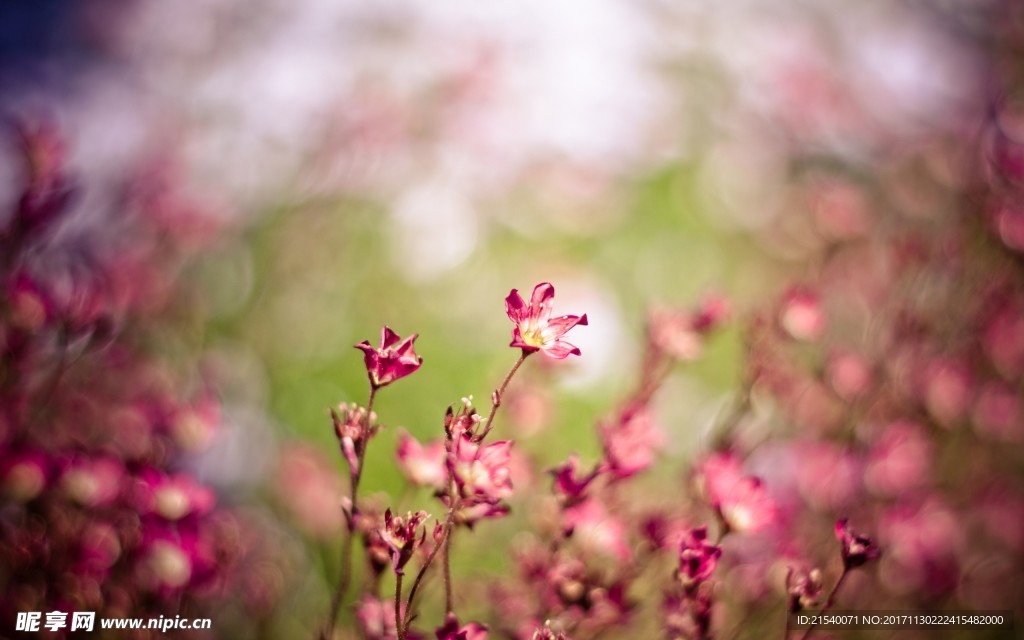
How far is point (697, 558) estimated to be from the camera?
2.28 ft

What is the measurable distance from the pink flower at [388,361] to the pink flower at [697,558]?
34 cm

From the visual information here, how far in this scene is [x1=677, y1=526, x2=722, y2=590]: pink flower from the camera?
27.3 inches

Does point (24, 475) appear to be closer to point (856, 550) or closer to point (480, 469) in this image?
point (480, 469)

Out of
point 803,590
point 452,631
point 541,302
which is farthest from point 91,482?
point 803,590

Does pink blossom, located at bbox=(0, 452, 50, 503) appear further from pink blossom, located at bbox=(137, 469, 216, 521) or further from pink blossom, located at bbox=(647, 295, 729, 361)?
pink blossom, located at bbox=(647, 295, 729, 361)

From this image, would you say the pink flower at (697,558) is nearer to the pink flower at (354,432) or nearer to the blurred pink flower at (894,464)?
the pink flower at (354,432)

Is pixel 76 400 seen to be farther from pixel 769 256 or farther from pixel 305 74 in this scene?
pixel 769 256

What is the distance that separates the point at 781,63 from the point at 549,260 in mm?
1577

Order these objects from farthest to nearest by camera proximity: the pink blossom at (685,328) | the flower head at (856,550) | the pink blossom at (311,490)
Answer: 1. the pink blossom at (311,490)
2. the pink blossom at (685,328)
3. the flower head at (856,550)

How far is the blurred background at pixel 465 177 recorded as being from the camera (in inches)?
67.2

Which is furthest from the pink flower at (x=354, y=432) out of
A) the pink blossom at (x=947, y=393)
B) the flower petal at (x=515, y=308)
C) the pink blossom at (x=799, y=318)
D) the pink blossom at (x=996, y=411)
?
the pink blossom at (x=996, y=411)

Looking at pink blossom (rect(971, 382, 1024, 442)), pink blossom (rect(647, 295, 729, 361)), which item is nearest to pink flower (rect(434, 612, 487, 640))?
pink blossom (rect(647, 295, 729, 361))

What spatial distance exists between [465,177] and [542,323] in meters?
1.92

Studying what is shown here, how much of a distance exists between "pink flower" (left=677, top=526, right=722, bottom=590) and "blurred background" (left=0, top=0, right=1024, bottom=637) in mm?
490
